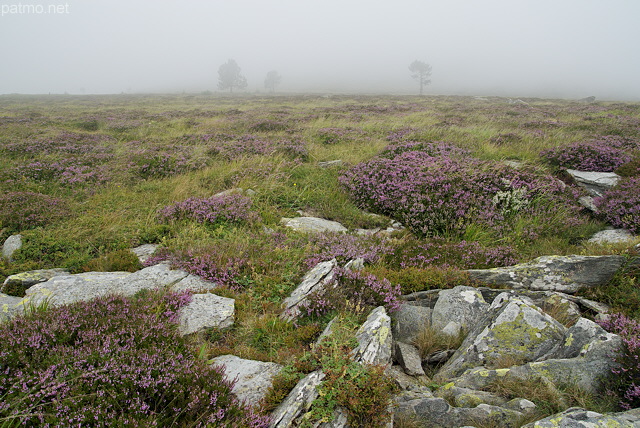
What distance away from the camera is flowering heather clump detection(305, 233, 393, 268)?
21.0 ft

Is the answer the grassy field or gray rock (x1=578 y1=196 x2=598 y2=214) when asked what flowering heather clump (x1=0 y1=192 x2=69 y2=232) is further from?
gray rock (x1=578 y1=196 x2=598 y2=214)

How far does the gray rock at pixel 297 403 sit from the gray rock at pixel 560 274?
3.75m

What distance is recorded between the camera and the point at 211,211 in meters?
8.09

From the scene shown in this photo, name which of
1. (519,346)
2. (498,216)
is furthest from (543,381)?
(498,216)

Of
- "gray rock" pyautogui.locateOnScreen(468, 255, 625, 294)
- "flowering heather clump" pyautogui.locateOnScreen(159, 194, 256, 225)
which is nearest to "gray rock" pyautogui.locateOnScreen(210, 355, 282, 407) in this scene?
"gray rock" pyautogui.locateOnScreen(468, 255, 625, 294)

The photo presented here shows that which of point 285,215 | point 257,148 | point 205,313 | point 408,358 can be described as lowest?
point 408,358

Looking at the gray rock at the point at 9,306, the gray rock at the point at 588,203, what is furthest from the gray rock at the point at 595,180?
the gray rock at the point at 9,306

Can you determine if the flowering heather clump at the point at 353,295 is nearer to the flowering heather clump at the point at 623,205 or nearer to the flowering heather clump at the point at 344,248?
the flowering heather clump at the point at 344,248

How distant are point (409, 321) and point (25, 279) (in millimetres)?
6506

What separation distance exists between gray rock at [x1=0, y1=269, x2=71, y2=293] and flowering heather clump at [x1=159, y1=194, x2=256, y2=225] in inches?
105

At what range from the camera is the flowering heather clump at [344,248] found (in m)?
6.39

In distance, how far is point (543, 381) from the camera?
3.30 metres

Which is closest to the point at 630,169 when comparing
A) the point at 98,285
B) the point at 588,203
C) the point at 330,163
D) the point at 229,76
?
the point at 588,203

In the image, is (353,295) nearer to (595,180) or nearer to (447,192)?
(447,192)
